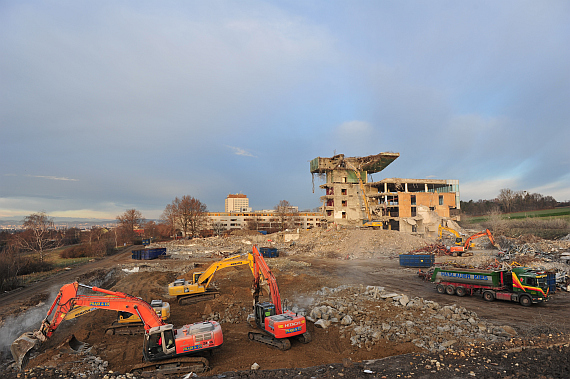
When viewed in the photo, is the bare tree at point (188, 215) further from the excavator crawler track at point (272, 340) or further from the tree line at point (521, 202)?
the tree line at point (521, 202)

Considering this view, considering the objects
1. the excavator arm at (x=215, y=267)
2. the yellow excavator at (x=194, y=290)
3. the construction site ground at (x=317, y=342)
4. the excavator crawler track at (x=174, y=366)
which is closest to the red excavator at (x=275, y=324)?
the construction site ground at (x=317, y=342)

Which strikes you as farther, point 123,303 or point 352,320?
point 352,320

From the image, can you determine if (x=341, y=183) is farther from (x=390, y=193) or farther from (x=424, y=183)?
(x=424, y=183)

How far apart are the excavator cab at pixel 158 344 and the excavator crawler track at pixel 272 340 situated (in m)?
3.93

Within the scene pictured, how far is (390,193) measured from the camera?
68.4m

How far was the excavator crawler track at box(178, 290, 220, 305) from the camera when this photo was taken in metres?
21.0

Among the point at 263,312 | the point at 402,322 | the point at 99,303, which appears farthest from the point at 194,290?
the point at 402,322

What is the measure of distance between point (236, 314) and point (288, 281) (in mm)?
9982

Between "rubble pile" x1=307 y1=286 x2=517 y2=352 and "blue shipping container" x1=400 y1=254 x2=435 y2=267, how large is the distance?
15440 millimetres

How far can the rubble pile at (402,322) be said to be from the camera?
42.4 feet

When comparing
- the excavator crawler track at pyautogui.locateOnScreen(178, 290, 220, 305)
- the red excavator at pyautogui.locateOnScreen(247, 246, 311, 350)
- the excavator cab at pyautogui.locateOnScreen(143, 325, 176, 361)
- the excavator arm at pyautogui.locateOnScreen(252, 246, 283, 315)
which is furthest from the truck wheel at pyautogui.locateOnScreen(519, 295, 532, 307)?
the excavator crawler track at pyautogui.locateOnScreen(178, 290, 220, 305)

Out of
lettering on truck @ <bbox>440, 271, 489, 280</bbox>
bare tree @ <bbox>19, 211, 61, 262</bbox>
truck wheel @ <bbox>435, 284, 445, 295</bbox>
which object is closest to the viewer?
lettering on truck @ <bbox>440, 271, 489, 280</bbox>

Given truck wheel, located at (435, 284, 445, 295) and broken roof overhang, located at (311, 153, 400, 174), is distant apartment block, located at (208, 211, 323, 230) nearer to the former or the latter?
broken roof overhang, located at (311, 153, 400, 174)

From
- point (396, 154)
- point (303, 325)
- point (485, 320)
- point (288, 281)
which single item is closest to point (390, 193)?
point (396, 154)
